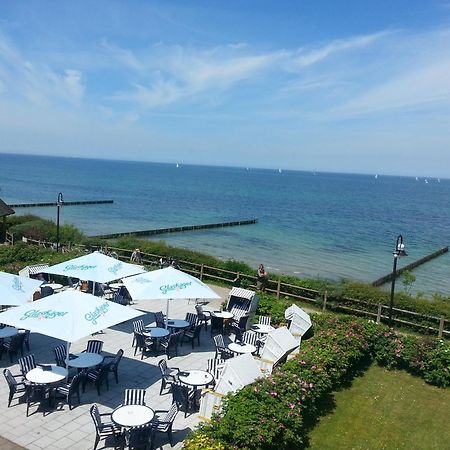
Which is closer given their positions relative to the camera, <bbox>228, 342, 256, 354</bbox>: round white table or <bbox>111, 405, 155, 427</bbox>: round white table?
<bbox>111, 405, 155, 427</bbox>: round white table

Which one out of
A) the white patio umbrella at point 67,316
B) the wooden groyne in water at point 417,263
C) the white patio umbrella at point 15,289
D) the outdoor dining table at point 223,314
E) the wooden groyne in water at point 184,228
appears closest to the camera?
the white patio umbrella at point 67,316

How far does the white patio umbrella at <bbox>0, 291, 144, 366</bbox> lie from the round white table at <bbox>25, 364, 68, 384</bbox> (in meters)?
0.72

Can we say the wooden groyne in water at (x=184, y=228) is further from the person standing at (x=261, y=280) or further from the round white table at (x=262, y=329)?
the round white table at (x=262, y=329)

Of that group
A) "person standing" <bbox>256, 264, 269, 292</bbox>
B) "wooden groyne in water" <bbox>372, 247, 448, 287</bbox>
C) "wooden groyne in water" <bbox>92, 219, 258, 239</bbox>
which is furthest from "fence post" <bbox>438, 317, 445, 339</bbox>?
"wooden groyne in water" <bbox>92, 219, 258, 239</bbox>

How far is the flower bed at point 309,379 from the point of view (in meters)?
7.75

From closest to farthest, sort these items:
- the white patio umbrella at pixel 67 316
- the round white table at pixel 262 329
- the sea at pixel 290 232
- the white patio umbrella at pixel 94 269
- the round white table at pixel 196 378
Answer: the white patio umbrella at pixel 67 316 → the round white table at pixel 196 378 → the round white table at pixel 262 329 → the white patio umbrella at pixel 94 269 → the sea at pixel 290 232

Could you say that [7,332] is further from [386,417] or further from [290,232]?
[290,232]

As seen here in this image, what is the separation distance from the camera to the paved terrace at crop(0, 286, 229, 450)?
8.48m

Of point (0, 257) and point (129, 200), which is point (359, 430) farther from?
point (129, 200)

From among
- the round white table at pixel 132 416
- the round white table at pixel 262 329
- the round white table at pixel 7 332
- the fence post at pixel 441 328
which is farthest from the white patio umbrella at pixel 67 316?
the fence post at pixel 441 328

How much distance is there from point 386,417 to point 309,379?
203cm

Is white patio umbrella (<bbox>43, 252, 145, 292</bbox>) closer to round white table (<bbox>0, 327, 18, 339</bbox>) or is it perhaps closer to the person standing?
round white table (<bbox>0, 327, 18, 339</bbox>)

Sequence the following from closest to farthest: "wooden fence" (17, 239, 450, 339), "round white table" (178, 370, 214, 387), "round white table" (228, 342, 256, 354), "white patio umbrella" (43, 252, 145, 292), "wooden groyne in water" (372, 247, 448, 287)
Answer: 1. "round white table" (178, 370, 214, 387)
2. "round white table" (228, 342, 256, 354)
3. "white patio umbrella" (43, 252, 145, 292)
4. "wooden fence" (17, 239, 450, 339)
5. "wooden groyne in water" (372, 247, 448, 287)

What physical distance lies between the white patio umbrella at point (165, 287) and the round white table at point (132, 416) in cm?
412
